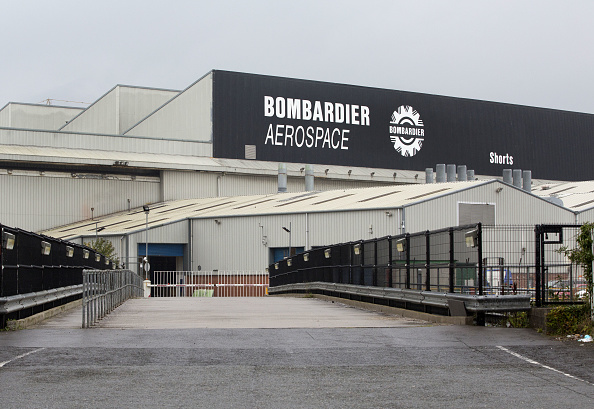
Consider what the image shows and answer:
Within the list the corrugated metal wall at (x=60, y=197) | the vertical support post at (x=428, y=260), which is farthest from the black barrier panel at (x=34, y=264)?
the corrugated metal wall at (x=60, y=197)

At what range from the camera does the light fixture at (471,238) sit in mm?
14360

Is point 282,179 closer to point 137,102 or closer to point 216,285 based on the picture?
point 137,102

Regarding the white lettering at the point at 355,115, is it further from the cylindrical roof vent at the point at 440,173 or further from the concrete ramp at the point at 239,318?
the concrete ramp at the point at 239,318

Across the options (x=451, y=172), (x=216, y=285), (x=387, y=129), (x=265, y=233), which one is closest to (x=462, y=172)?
(x=451, y=172)

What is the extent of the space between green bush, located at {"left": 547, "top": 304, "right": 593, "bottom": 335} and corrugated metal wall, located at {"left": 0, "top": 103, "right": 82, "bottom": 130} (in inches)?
3137

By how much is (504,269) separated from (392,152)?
2518 inches

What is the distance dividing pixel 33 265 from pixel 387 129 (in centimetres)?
6866

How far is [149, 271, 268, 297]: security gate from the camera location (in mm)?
52500

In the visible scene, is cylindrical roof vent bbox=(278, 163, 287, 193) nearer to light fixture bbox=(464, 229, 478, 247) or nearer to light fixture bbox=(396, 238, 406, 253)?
light fixture bbox=(396, 238, 406, 253)

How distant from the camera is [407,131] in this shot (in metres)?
83.8

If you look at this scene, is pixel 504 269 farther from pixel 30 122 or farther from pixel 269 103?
pixel 30 122

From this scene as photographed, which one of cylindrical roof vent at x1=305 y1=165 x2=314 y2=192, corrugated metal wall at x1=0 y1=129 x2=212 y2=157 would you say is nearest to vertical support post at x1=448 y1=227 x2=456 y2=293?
corrugated metal wall at x1=0 y1=129 x2=212 y2=157

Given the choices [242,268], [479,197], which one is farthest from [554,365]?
[242,268]

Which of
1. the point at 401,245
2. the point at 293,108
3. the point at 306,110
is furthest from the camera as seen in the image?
the point at 306,110
